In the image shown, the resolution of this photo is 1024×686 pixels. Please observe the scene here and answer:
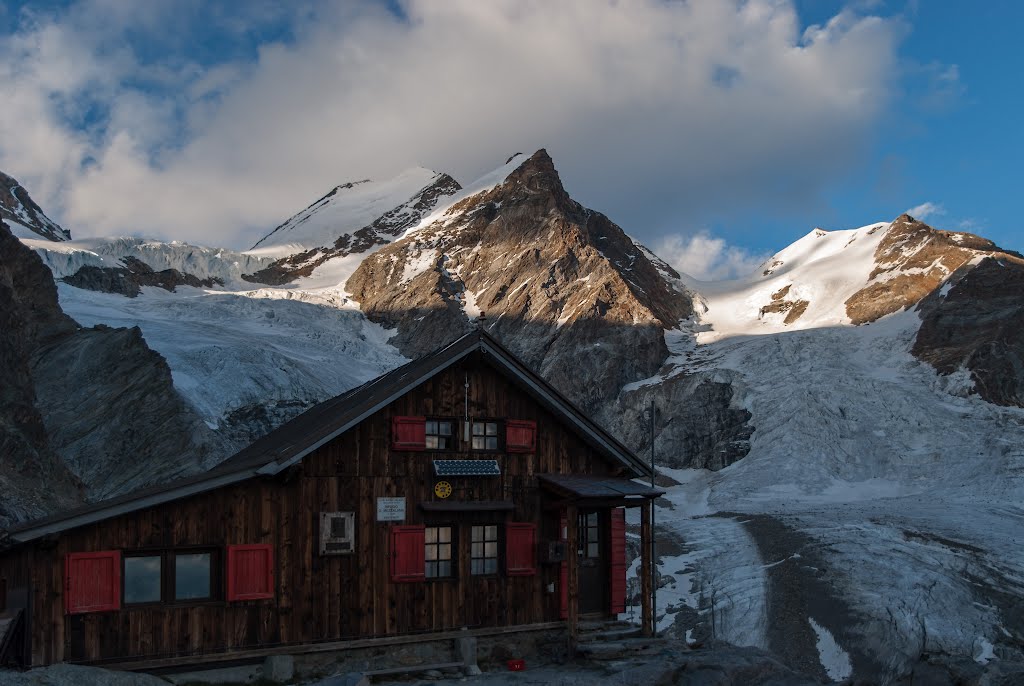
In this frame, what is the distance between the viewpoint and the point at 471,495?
19.1 metres

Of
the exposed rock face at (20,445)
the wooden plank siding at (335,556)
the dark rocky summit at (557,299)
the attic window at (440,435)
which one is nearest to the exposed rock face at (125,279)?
the dark rocky summit at (557,299)

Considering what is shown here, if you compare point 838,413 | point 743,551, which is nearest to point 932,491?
point 838,413

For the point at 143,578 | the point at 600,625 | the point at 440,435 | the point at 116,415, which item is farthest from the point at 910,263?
the point at 143,578

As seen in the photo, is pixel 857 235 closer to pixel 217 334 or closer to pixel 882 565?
pixel 217 334

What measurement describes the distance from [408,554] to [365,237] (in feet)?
476

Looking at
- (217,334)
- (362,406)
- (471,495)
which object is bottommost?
(471,495)

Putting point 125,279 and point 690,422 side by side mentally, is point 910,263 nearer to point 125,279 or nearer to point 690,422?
point 690,422

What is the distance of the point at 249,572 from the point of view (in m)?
16.4

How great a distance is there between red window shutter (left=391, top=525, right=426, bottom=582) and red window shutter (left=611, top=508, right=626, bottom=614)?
15.6 feet

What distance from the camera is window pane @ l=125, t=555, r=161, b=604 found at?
15586 millimetres

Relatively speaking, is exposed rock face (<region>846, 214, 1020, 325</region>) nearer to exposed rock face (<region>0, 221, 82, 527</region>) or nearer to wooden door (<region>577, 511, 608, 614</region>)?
exposed rock face (<region>0, 221, 82, 527</region>)

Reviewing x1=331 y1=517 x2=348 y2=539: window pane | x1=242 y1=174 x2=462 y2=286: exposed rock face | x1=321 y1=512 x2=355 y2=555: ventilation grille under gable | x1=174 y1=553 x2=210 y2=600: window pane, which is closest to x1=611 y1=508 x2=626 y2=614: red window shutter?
x1=321 y1=512 x2=355 y2=555: ventilation grille under gable

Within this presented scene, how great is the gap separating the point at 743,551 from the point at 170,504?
1218 inches

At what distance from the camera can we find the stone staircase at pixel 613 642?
1831 cm
